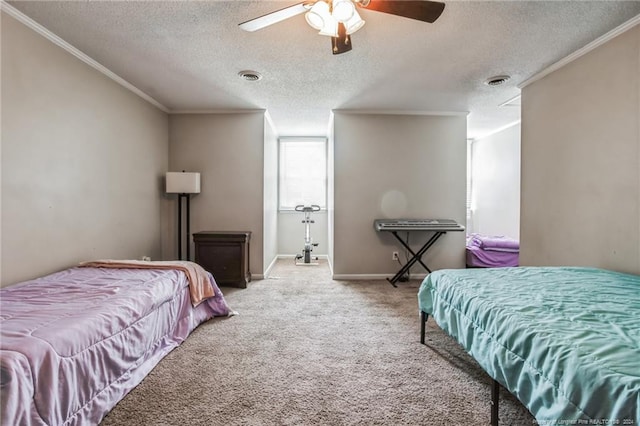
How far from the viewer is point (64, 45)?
95.9 inches

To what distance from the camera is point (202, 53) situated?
2.59m

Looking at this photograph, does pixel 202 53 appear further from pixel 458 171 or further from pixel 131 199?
pixel 458 171

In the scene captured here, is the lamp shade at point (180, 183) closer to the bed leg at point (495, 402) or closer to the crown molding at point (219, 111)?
the crown molding at point (219, 111)

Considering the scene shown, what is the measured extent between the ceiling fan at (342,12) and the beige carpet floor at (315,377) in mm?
2058

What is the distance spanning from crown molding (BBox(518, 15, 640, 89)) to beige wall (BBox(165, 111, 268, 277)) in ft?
10.5

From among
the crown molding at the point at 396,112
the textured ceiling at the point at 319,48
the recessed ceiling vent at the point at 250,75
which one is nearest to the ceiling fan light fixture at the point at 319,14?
the textured ceiling at the point at 319,48

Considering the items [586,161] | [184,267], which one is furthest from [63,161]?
[586,161]

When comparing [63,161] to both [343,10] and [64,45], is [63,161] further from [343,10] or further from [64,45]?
[343,10]

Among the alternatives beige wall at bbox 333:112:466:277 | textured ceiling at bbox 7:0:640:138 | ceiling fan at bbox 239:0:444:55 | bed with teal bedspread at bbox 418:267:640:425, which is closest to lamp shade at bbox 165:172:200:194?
textured ceiling at bbox 7:0:640:138

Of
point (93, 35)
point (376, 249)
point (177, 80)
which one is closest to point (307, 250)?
point (376, 249)

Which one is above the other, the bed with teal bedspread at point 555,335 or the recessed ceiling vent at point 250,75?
the recessed ceiling vent at point 250,75

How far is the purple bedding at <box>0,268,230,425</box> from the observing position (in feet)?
3.80

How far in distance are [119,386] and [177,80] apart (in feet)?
9.22

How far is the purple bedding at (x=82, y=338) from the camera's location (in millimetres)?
1158
